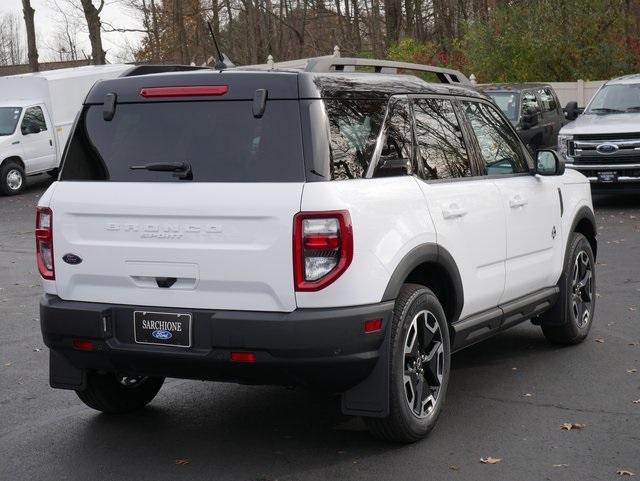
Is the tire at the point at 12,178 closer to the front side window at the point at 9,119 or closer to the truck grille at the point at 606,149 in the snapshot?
the front side window at the point at 9,119

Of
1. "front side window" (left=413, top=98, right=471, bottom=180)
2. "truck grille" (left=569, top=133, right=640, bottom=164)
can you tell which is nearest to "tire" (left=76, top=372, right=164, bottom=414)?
"front side window" (left=413, top=98, right=471, bottom=180)

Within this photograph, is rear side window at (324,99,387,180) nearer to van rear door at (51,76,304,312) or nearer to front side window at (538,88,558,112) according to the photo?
van rear door at (51,76,304,312)

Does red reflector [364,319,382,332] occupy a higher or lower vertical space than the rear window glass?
lower

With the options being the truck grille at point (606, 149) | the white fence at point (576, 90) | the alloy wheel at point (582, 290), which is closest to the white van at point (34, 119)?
the truck grille at point (606, 149)

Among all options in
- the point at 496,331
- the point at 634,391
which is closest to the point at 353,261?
the point at 496,331

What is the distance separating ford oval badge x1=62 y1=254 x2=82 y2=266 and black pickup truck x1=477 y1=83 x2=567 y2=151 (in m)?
15.4

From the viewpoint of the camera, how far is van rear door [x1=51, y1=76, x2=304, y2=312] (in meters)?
5.05

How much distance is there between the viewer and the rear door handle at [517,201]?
267 inches

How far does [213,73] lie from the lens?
Result: 17.6 ft

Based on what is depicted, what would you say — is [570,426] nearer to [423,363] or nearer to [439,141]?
[423,363]

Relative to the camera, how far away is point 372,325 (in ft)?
16.9

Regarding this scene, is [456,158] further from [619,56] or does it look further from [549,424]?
[619,56]

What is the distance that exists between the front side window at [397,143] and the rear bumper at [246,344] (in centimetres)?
75

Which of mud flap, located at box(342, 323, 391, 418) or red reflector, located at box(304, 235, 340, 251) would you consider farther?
mud flap, located at box(342, 323, 391, 418)
